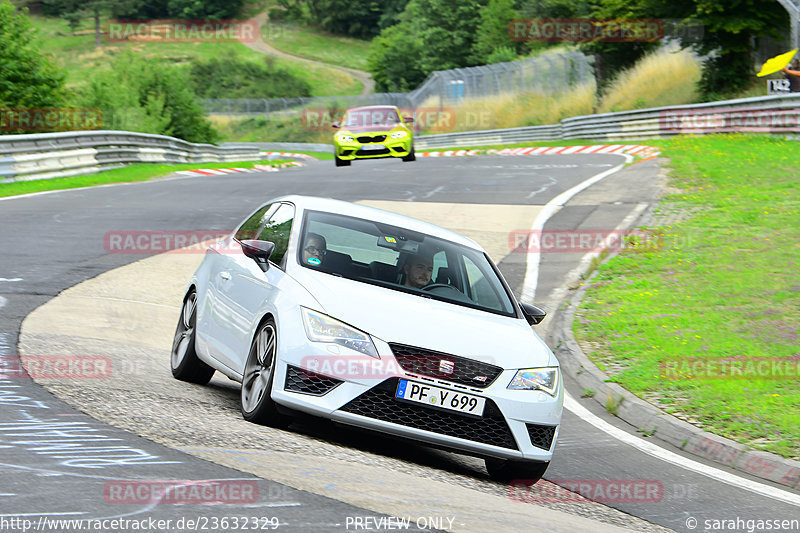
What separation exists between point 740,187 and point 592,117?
22.8 m

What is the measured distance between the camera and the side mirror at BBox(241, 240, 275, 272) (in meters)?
7.34

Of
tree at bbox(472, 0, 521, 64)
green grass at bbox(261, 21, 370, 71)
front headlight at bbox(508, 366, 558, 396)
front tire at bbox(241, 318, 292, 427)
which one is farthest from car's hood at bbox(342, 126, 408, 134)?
green grass at bbox(261, 21, 370, 71)

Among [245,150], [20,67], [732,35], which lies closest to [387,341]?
[20,67]

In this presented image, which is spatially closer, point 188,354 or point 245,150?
point 188,354

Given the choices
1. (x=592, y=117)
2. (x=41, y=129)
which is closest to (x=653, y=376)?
(x=41, y=129)

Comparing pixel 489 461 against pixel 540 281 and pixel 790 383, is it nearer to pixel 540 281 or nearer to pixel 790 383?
pixel 790 383

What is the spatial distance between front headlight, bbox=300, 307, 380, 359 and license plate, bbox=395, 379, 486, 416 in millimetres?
257

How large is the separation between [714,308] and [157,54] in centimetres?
12836

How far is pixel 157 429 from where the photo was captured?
6.07 metres

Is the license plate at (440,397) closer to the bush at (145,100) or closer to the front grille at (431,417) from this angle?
the front grille at (431,417)

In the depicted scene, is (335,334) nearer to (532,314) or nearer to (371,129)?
(532,314)

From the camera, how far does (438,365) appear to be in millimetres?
6270

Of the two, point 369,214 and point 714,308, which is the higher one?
point 369,214

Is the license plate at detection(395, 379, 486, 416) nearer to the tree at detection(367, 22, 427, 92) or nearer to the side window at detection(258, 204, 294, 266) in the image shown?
the side window at detection(258, 204, 294, 266)
